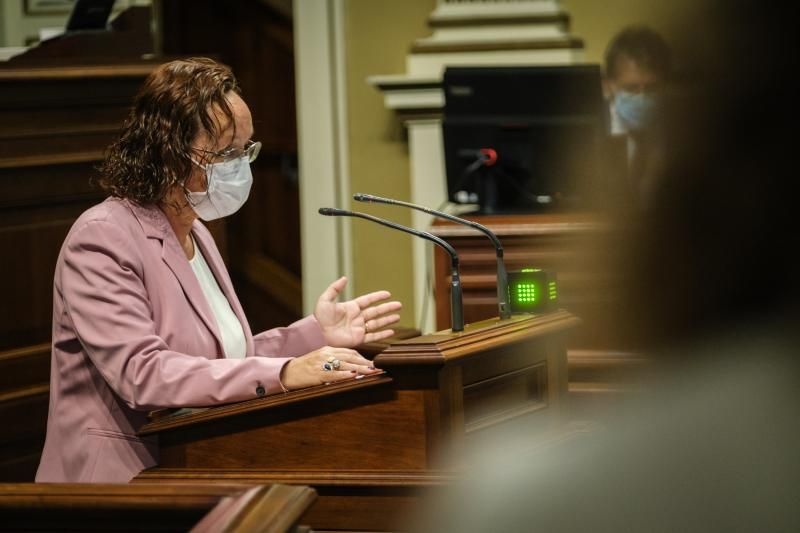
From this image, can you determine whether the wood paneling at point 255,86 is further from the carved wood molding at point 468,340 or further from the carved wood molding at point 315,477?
the carved wood molding at point 315,477

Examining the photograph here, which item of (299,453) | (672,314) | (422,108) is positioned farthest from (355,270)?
(672,314)

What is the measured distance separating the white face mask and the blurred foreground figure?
1.48m

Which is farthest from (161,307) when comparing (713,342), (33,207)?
(713,342)

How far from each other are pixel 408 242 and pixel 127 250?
2.98 meters

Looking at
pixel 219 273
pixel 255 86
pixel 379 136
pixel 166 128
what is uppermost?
pixel 255 86

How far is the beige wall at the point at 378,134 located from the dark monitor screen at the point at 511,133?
0.91m

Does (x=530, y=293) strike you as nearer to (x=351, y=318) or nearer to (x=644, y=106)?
(x=351, y=318)

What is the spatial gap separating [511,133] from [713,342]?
322 centimetres

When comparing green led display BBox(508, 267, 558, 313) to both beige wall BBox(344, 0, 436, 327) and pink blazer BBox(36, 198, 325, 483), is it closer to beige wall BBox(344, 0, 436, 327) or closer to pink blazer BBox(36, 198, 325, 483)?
pink blazer BBox(36, 198, 325, 483)

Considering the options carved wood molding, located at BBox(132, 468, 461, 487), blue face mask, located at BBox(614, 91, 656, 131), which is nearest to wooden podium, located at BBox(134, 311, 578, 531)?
carved wood molding, located at BBox(132, 468, 461, 487)

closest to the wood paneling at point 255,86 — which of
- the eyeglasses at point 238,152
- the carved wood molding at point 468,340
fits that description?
the eyeglasses at point 238,152

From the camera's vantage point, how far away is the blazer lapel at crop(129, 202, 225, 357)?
187cm

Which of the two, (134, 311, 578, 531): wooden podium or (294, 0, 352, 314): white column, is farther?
(294, 0, 352, 314): white column

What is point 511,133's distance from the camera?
12.1ft
